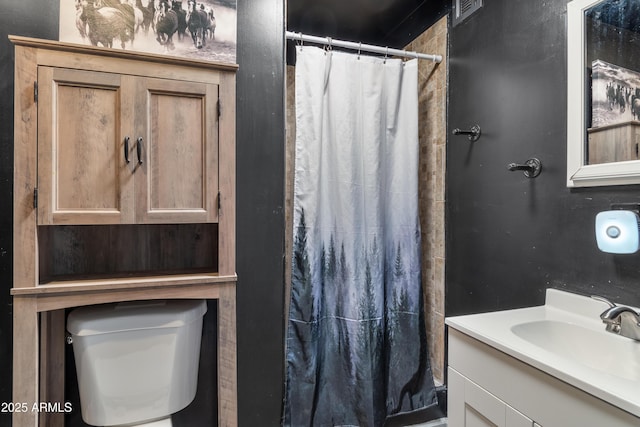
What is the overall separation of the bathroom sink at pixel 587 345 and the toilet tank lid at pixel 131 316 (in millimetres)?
1223

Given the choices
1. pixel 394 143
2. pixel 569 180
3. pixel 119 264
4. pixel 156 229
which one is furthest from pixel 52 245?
pixel 569 180

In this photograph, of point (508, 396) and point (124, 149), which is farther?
point (124, 149)

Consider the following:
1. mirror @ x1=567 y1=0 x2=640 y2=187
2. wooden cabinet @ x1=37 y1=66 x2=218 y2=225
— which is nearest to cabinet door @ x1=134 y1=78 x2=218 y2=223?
wooden cabinet @ x1=37 y1=66 x2=218 y2=225

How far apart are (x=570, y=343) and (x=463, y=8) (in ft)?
5.44

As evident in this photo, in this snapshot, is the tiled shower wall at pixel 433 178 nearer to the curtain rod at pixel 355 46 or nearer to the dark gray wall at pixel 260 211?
the curtain rod at pixel 355 46

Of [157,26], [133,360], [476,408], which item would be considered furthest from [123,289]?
[476,408]

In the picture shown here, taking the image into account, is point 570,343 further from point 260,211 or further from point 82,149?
point 82,149

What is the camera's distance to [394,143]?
191 centimetres

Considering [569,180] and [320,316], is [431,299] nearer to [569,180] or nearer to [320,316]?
[320,316]

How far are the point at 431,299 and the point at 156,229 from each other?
5.17 ft

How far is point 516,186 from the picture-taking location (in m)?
1.48

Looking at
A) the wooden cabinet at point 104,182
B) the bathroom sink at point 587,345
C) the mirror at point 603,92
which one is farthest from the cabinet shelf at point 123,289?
the mirror at point 603,92

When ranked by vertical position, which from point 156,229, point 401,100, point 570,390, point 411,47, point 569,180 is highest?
point 411,47

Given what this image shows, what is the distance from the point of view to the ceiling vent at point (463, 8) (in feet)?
5.60
